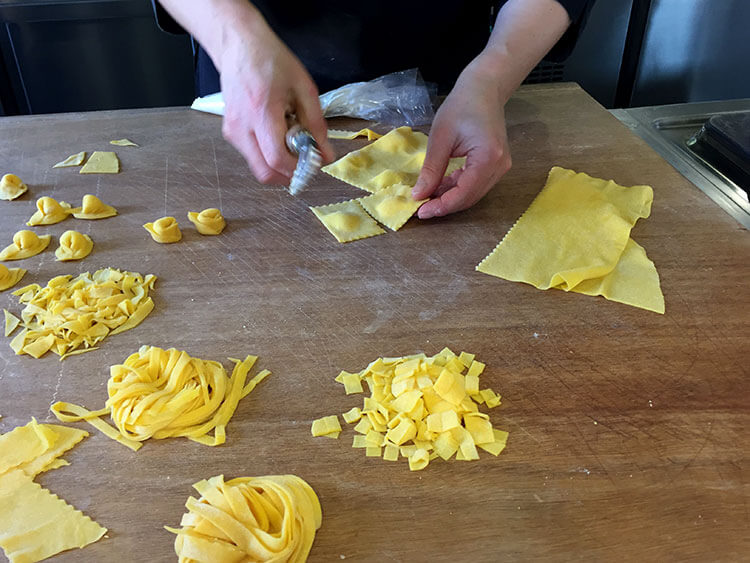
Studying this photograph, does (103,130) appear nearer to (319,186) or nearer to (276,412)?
(319,186)

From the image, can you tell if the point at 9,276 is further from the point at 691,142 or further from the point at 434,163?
the point at 691,142

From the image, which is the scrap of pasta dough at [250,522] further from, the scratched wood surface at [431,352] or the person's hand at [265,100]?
the person's hand at [265,100]

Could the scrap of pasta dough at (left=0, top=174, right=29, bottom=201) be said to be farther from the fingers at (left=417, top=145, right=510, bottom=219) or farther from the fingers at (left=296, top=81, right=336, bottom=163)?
the fingers at (left=417, top=145, right=510, bottom=219)

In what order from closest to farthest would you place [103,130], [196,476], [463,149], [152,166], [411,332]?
[196,476]
[411,332]
[463,149]
[152,166]
[103,130]

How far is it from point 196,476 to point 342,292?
1.36ft

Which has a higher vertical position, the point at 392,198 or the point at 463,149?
the point at 463,149

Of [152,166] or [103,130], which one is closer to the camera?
[152,166]

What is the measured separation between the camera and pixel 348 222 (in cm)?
126

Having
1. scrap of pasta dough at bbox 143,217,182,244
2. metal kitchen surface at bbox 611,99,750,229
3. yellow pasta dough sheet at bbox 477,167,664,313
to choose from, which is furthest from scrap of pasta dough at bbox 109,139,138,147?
metal kitchen surface at bbox 611,99,750,229

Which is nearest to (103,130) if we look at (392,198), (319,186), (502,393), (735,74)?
(319,186)

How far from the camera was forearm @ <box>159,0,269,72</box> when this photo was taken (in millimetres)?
1072

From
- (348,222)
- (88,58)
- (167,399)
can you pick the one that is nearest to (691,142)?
(348,222)

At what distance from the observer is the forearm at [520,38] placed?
4.40ft

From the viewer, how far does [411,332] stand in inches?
40.0
